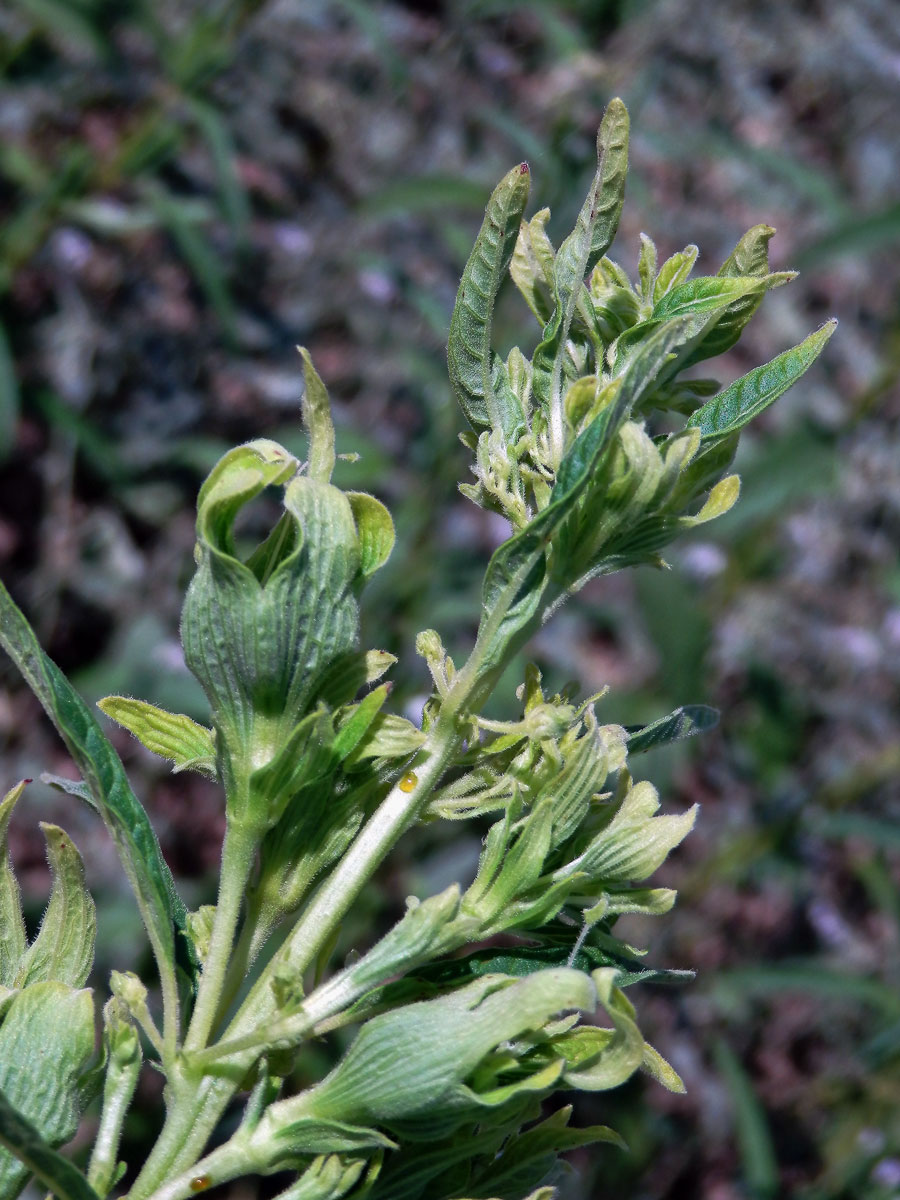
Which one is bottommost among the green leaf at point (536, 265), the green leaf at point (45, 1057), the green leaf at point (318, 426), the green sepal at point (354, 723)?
the green leaf at point (45, 1057)

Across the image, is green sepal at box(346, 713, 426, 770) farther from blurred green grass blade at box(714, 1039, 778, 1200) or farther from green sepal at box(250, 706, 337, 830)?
blurred green grass blade at box(714, 1039, 778, 1200)

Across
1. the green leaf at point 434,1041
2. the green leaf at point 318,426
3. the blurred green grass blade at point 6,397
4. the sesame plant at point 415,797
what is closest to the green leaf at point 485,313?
the sesame plant at point 415,797

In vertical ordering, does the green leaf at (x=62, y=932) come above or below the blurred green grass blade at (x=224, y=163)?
below

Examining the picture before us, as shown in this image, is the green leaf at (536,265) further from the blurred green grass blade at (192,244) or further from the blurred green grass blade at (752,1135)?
the blurred green grass blade at (752,1135)

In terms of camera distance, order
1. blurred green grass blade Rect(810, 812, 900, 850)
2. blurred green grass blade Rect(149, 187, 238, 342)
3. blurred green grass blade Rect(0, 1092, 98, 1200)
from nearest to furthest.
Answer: blurred green grass blade Rect(0, 1092, 98, 1200), blurred green grass blade Rect(810, 812, 900, 850), blurred green grass blade Rect(149, 187, 238, 342)

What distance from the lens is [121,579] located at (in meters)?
4.04

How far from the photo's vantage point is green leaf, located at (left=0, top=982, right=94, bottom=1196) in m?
0.97

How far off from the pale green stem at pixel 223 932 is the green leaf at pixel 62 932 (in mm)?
143

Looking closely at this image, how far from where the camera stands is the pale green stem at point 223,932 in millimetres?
969

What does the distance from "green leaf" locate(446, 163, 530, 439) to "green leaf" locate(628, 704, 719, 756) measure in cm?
28

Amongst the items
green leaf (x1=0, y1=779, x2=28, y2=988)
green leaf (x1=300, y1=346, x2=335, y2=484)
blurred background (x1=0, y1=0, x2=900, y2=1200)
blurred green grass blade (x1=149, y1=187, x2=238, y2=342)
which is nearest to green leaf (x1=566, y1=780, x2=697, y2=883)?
green leaf (x1=300, y1=346, x2=335, y2=484)

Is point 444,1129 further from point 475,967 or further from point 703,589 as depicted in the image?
point 703,589

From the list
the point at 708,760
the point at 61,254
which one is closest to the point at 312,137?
the point at 61,254

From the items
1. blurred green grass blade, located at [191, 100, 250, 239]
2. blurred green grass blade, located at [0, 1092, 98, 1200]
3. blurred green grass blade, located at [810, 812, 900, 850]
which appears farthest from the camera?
blurred green grass blade, located at [191, 100, 250, 239]
